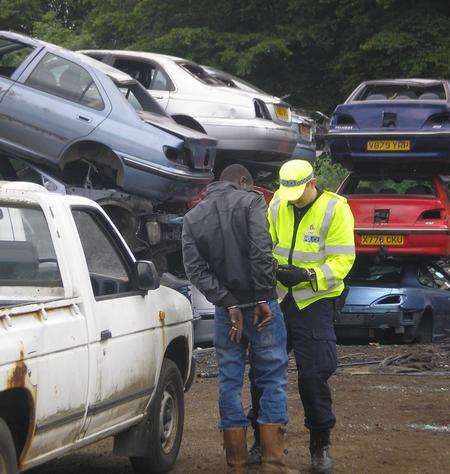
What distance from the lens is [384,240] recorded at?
47.6ft

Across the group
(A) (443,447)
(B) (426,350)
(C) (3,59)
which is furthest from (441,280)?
(A) (443,447)

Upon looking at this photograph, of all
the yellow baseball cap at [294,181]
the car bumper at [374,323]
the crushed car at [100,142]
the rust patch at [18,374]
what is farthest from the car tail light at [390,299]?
the rust patch at [18,374]

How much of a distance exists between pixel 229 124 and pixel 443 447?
7.49 metres

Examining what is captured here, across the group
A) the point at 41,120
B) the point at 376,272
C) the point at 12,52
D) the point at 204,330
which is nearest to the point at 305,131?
the point at 376,272

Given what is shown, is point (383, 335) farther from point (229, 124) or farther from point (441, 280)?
point (229, 124)

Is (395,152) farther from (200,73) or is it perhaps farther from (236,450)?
(236,450)

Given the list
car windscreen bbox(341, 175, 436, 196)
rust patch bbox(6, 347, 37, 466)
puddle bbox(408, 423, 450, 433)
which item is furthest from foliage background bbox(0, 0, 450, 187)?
rust patch bbox(6, 347, 37, 466)

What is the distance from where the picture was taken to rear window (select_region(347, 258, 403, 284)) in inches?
584

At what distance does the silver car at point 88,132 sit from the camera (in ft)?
41.2

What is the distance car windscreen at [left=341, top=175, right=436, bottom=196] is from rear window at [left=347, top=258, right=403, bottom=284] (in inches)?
34.0

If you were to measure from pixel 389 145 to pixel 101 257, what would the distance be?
8.36m

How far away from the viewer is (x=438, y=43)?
79.5 feet

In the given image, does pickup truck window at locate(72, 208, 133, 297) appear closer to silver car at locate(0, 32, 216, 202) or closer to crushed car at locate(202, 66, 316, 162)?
silver car at locate(0, 32, 216, 202)

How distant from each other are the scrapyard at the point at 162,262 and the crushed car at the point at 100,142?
0.02 meters
